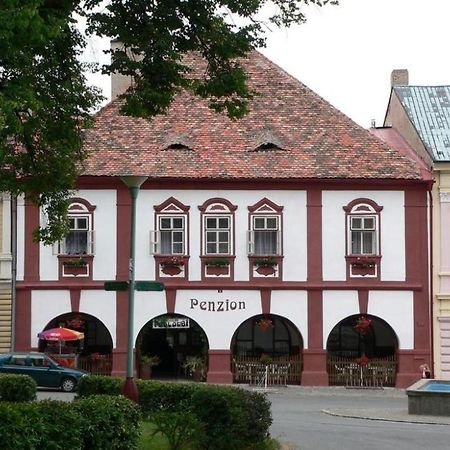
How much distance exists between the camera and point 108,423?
1382 centimetres

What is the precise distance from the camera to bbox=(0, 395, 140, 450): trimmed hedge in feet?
41.1

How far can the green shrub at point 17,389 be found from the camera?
22.0 metres

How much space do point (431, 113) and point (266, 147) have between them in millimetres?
6433

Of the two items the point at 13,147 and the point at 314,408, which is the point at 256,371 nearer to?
the point at 314,408

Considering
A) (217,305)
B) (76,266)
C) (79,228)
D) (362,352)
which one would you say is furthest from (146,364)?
(362,352)

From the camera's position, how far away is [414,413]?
26266 millimetres

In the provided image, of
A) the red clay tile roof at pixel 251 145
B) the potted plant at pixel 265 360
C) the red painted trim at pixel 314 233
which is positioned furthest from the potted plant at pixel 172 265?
the red painted trim at pixel 314 233

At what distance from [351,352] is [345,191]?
19.4 ft

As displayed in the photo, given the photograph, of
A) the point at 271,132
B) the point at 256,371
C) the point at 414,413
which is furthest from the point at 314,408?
the point at 271,132

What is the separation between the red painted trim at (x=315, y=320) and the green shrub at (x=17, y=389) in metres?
14.6

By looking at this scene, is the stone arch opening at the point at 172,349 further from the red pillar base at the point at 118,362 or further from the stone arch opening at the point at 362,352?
the stone arch opening at the point at 362,352

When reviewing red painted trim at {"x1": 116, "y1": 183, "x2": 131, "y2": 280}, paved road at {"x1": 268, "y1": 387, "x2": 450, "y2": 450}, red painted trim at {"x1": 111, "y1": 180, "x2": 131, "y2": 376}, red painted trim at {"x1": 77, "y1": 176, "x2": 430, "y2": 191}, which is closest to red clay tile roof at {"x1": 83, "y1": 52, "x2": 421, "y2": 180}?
red painted trim at {"x1": 77, "y1": 176, "x2": 430, "y2": 191}

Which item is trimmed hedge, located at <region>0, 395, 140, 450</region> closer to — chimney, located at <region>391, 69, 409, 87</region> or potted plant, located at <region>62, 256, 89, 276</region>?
potted plant, located at <region>62, 256, 89, 276</region>

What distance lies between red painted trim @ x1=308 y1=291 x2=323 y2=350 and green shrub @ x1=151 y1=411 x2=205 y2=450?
1928cm
